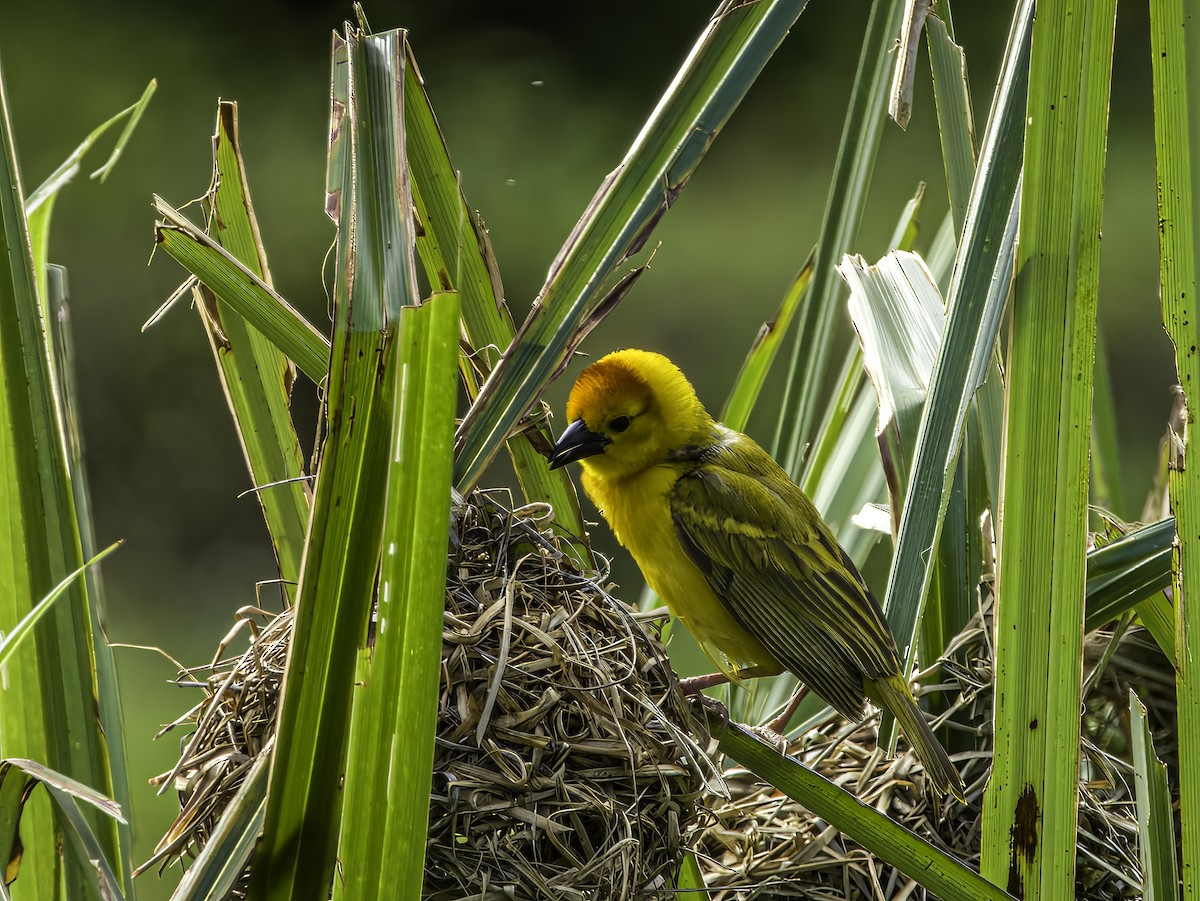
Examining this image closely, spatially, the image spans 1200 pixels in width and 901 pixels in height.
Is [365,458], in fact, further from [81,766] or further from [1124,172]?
[1124,172]

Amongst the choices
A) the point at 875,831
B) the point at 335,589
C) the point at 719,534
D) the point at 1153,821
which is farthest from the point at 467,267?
the point at 1153,821

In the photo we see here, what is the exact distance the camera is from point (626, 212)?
1.37m

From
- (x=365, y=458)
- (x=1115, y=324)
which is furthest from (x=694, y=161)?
(x=1115, y=324)

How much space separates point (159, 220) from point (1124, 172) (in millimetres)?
8510

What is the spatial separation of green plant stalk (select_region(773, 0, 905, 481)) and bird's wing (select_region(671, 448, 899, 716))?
220 millimetres

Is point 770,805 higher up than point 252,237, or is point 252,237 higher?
point 252,237

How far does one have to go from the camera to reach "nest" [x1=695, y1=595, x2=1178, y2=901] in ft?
6.43

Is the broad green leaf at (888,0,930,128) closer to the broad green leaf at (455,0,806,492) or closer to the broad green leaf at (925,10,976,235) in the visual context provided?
the broad green leaf at (455,0,806,492)

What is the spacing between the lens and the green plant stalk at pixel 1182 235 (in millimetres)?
1379

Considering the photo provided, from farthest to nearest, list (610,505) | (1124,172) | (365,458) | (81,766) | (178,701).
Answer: (1124,172)
(178,701)
(610,505)
(81,766)
(365,458)

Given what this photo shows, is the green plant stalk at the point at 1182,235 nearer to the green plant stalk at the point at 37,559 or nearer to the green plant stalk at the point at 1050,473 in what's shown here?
the green plant stalk at the point at 1050,473

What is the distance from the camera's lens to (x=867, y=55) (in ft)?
7.00

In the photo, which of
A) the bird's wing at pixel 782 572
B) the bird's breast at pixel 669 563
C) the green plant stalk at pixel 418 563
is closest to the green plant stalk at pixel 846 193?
the bird's wing at pixel 782 572

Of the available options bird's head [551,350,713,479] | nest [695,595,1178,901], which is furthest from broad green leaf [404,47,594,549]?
nest [695,595,1178,901]
